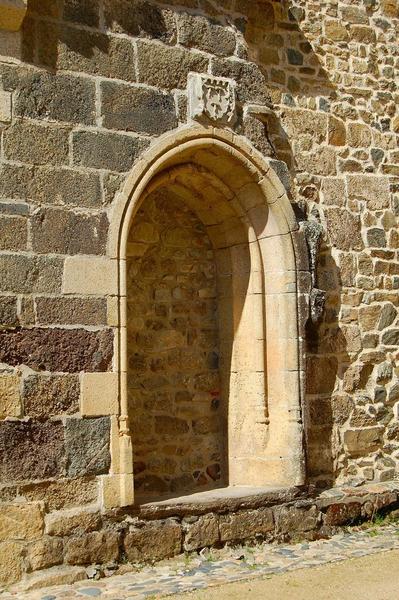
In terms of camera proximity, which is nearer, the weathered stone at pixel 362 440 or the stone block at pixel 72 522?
the stone block at pixel 72 522

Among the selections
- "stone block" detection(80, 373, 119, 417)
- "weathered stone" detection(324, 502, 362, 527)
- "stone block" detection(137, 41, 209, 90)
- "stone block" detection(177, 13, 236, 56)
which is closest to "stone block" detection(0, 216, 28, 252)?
"stone block" detection(80, 373, 119, 417)

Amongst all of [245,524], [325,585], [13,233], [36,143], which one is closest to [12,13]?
[36,143]

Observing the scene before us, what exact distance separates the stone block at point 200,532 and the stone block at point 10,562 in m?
1.20

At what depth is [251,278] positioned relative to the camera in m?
6.39

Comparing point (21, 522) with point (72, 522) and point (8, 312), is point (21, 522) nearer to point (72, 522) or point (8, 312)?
point (72, 522)

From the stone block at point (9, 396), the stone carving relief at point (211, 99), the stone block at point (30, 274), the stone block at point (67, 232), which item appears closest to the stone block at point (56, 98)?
the stone block at point (67, 232)

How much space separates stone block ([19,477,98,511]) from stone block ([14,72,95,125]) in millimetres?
2335

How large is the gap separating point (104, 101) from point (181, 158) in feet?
2.62

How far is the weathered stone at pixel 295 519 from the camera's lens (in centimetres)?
596

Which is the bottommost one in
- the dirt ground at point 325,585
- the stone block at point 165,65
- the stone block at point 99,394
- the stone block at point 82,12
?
the dirt ground at point 325,585

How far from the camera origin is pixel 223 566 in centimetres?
537

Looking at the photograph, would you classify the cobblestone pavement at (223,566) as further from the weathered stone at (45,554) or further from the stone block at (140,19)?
the stone block at (140,19)

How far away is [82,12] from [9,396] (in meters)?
2.60

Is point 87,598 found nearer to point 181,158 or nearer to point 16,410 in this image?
point 16,410
